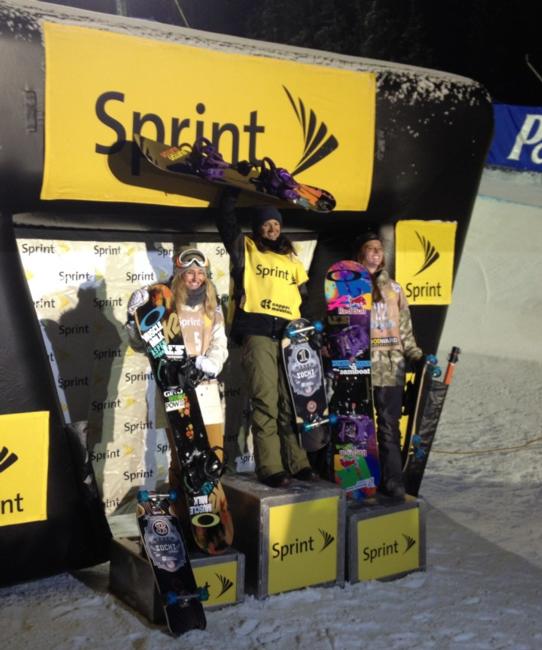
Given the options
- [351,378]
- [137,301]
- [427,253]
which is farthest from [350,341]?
[427,253]

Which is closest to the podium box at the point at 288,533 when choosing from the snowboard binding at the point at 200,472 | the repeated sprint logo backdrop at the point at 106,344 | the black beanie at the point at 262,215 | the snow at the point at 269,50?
the snowboard binding at the point at 200,472

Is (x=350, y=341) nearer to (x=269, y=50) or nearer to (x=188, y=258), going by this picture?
(x=188, y=258)

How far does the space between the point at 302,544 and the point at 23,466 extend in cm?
126

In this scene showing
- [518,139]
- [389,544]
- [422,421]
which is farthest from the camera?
[518,139]

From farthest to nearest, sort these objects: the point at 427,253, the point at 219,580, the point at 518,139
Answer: the point at 518,139, the point at 427,253, the point at 219,580

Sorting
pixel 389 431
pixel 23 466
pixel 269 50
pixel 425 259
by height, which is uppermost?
pixel 269 50

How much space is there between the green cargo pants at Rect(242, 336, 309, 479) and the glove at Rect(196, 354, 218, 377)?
0.84ft

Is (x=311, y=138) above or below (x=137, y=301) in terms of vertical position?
above

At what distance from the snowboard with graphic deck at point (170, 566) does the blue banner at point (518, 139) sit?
819 centimetres

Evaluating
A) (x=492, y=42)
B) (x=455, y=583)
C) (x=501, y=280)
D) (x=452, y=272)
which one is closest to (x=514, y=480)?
(x=452, y=272)

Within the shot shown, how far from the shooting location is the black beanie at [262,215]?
4.24m

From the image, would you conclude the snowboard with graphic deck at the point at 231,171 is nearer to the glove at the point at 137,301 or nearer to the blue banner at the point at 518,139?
the glove at the point at 137,301

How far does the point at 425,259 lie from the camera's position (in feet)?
17.2

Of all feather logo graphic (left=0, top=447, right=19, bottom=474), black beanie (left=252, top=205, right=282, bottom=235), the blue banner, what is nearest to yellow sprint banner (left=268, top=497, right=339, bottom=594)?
feather logo graphic (left=0, top=447, right=19, bottom=474)
